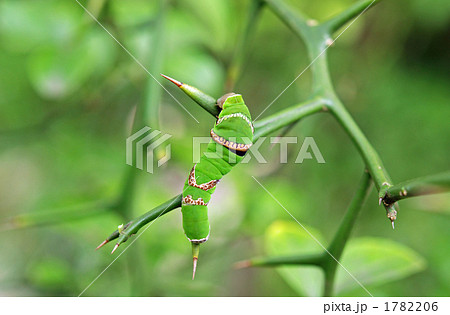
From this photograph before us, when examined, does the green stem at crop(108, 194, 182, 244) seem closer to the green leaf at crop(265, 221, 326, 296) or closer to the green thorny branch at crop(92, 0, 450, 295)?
the green thorny branch at crop(92, 0, 450, 295)

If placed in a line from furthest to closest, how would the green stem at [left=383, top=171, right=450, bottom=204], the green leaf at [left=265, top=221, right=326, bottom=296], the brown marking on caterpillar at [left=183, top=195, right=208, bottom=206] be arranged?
the green leaf at [left=265, top=221, right=326, bottom=296] → the brown marking on caterpillar at [left=183, top=195, right=208, bottom=206] → the green stem at [left=383, top=171, right=450, bottom=204]

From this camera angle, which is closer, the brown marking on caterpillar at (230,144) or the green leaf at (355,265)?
the brown marking on caterpillar at (230,144)

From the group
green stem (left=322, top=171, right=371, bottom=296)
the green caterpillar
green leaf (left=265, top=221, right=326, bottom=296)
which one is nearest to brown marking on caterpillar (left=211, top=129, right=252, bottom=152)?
the green caterpillar

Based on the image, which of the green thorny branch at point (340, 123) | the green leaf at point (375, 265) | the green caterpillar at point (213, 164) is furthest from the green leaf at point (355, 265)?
the green caterpillar at point (213, 164)

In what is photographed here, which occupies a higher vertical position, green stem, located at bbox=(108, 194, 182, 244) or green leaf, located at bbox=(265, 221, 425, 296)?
green leaf, located at bbox=(265, 221, 425, 296)

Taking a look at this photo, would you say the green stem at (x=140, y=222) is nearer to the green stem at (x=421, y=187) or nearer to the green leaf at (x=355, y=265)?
the green stem at (x=421, y=187)

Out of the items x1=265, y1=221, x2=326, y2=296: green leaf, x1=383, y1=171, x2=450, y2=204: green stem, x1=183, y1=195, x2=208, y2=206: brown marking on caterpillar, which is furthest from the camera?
x1=265, y1=221, x2=326, y2=296: green leaf

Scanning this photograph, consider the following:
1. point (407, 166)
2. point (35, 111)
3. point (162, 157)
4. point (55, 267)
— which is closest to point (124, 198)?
point (162, 157)

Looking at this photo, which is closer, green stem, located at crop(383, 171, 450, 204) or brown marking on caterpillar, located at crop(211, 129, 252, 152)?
green stem, located at crop(383, 171, 450, 204)

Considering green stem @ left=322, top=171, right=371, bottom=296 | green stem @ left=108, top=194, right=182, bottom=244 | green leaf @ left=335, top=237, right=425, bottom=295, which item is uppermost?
green leaf @ left=335, top=237, right=425, bottom=295
